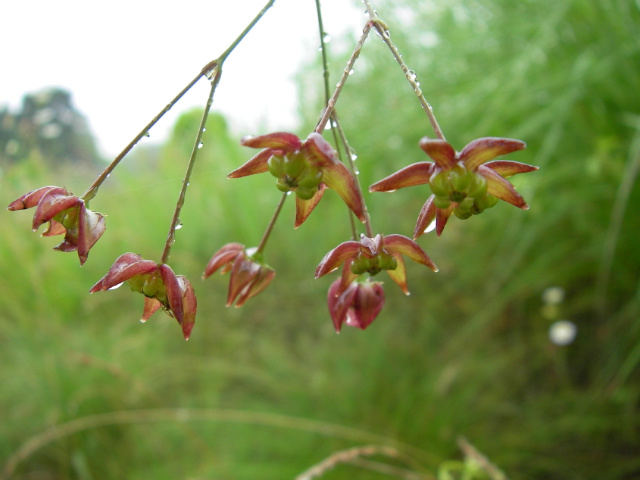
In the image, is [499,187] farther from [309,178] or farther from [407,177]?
[309,178]

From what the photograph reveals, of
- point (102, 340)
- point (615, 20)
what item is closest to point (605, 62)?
point (615, 20)

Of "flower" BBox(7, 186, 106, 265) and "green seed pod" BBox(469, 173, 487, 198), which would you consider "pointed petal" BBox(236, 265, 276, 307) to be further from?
"green seed pod" BBox(469, 173, 487, 198)

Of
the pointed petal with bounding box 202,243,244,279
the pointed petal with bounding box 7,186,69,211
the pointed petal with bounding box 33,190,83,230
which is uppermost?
the pointed petal with bounding box 7,186,69,211

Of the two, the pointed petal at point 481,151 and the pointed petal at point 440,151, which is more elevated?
the pointed petal at point 440,151

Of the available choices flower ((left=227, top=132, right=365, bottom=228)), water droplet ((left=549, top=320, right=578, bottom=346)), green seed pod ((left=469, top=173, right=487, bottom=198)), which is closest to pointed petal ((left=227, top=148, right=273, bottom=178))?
flower ((left=227, top=132, right=365, bottom=228))

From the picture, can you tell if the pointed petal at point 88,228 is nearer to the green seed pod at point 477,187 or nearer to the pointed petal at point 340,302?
the pointed petal at point 340,302

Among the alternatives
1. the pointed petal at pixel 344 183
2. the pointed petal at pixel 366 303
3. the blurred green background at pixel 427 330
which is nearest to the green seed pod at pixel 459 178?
the pointed petal at pixel 344 183
